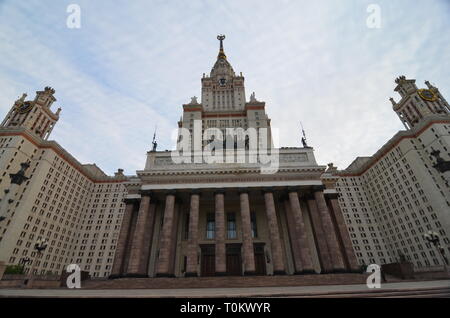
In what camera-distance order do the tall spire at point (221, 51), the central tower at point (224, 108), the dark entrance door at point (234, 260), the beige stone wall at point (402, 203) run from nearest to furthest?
the dark entrance door at point (234, 260) < the beige stone wall at point (402, 203) < the central tower at point (224, 108) < the tall spire at point (221, 51)

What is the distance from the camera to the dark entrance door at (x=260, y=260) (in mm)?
24677

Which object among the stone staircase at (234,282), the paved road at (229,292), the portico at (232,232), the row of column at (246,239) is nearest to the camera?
the paved road at (229,292)

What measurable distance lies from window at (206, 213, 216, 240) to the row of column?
353 cm

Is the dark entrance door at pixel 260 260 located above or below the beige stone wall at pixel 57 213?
below

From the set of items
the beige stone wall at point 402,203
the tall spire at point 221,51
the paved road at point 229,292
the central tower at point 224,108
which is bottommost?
the paved road at point 229,292

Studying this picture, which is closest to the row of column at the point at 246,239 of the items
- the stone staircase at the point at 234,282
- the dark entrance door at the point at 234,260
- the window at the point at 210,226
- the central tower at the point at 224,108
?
the stone staircase at the point at 234,282

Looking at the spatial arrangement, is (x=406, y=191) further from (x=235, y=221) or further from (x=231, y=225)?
(x=231, y=225)

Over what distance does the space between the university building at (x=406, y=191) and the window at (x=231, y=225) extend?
33.0 metres

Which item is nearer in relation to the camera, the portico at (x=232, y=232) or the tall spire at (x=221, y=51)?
the portico at (x=232, y=232)

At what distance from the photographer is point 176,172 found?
25.8m

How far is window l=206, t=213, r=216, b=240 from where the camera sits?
88.5 ft

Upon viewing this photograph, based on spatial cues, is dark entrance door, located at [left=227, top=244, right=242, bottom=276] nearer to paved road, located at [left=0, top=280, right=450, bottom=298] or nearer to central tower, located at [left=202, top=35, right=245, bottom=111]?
paved road, located at [left=0, top=280, right=450, bottom=298]

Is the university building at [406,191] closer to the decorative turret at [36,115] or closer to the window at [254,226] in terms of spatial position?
the window at [254,226]

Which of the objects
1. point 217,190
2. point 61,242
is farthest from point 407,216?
point 61,242
